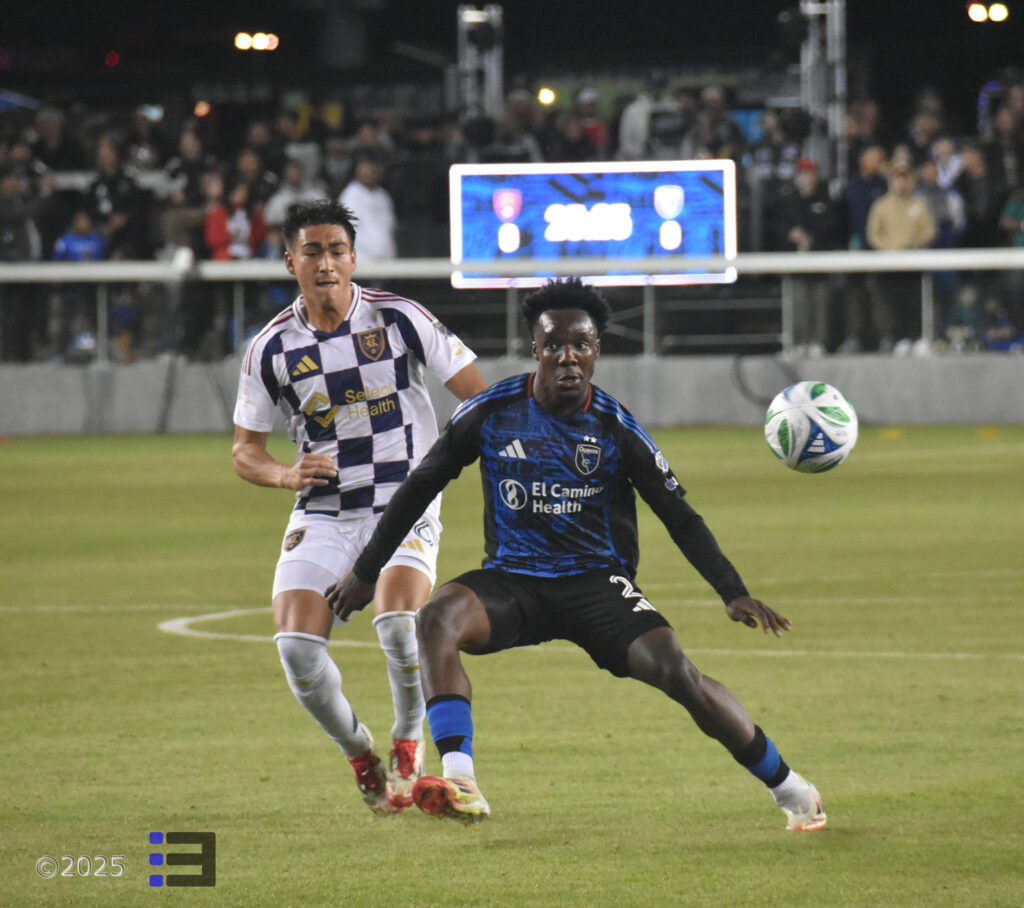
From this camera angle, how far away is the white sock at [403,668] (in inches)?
262

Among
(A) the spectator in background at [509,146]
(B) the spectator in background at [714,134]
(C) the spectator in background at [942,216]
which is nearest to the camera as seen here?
(C) the spectator in background at [942,216]

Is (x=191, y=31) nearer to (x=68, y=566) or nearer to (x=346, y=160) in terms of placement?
(x=346, y=160)

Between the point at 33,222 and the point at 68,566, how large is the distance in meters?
13.6

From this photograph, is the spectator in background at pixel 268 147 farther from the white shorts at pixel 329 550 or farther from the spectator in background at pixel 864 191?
the white shorts at pixel 329 550

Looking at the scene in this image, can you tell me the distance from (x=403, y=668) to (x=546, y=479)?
1041 mm

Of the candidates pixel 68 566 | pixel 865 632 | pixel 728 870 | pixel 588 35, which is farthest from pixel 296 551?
pixel 588 35

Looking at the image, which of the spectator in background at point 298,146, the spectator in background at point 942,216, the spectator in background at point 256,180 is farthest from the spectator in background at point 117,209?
the spectator in background at point 942,216

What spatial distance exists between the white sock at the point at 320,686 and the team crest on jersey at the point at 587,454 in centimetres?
112

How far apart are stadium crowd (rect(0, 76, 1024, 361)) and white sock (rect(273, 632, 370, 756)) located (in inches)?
705

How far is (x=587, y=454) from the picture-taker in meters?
6.15

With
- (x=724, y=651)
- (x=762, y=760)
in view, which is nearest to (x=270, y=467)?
(x=762, y=760)

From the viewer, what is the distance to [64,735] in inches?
306

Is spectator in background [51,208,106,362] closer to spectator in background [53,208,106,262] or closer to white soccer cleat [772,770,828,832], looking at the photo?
spectator in background [53,208,106,262]

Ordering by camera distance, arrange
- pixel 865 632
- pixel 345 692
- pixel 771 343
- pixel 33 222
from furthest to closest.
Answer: pixel 33 222 < pixel 771 343 < pixel 865 632 < pixel 345 692
